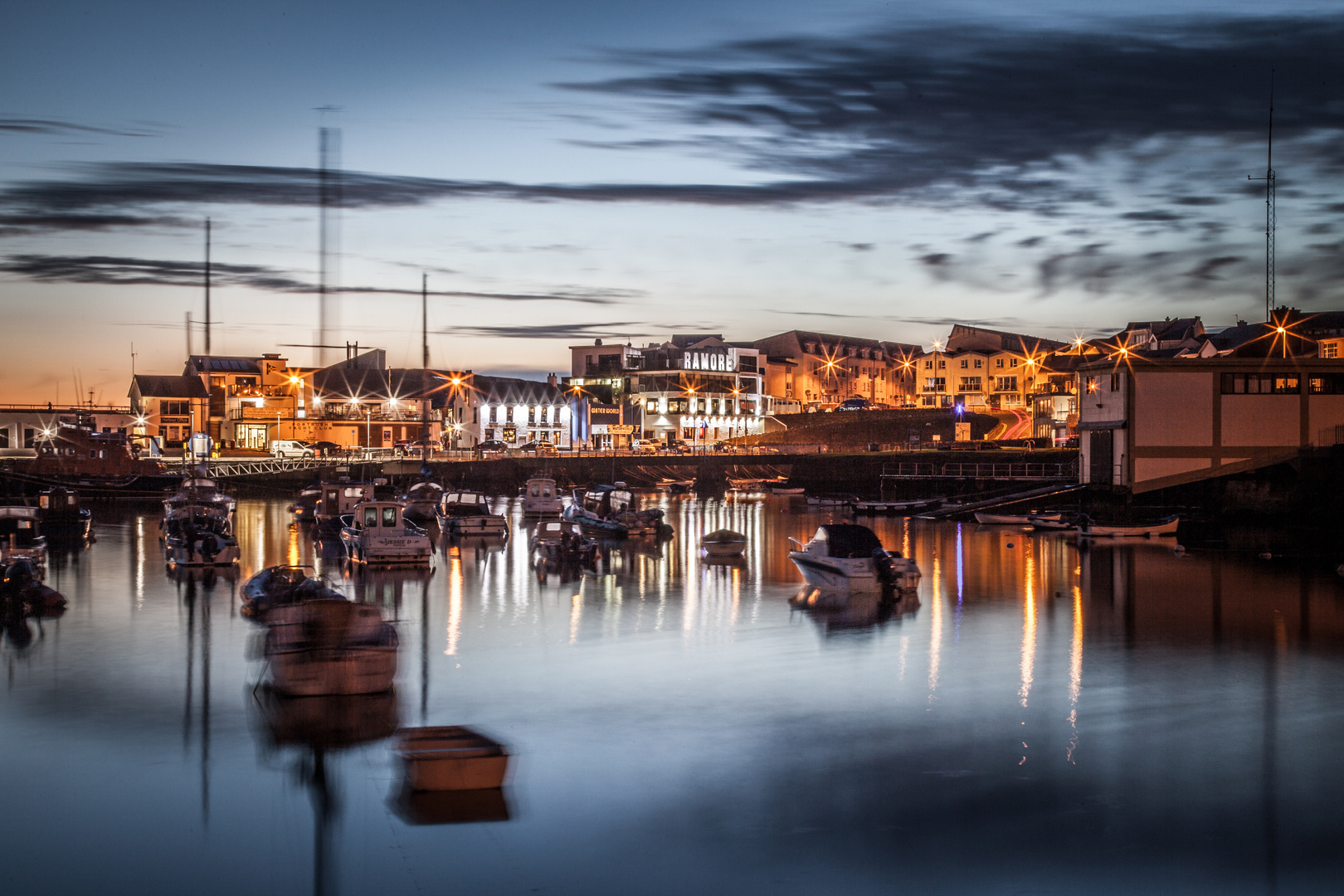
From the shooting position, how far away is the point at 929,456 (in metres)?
86.8

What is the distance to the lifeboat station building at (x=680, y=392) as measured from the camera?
5118 inches

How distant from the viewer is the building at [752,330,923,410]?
495 feet

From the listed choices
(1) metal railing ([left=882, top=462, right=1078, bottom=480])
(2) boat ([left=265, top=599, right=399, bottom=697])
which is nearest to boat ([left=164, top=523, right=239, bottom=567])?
(2) boat ([left=265, top=599, right=399, bottom=697])

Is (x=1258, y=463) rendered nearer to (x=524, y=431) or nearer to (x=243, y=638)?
(x=243, y=638)

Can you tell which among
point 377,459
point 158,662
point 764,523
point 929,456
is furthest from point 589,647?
point 377,459

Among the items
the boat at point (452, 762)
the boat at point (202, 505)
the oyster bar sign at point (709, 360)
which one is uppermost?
the oyster bar sign at point (709, 360)

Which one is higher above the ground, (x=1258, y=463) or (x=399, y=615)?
(x=1258, y=463)

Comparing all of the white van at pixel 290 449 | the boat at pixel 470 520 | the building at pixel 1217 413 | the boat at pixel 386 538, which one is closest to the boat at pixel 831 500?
the building at pixel 1217 413

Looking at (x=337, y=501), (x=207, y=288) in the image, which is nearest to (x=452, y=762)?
(x=337, y=501)

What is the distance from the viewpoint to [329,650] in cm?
1956

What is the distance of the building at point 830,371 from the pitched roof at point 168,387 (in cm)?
6769

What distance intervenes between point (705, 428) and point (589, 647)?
106 metres

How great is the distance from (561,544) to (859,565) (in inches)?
631

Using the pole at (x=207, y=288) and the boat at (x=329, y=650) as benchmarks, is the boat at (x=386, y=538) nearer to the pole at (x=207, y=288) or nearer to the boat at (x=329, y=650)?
the boat at (x=329, y=650)
